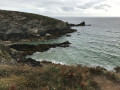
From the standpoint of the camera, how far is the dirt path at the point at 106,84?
8.28 meters

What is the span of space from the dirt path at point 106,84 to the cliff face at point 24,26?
152ft

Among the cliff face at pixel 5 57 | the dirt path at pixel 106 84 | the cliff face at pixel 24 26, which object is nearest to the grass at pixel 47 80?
the dirt path at pixel 106 84

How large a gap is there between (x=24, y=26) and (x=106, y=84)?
172 feet

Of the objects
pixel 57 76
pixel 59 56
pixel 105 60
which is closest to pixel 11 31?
pixel 59 56

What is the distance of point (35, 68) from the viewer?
9.98m

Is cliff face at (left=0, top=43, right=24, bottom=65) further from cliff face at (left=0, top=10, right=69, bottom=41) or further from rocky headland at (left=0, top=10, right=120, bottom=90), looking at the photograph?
cliff face at (left=0, top=10, right=69, bottom=41)

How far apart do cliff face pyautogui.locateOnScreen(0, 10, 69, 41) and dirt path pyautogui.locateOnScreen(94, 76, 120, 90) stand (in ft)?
152

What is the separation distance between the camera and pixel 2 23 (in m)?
54.8

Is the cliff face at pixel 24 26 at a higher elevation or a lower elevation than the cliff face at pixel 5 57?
higher

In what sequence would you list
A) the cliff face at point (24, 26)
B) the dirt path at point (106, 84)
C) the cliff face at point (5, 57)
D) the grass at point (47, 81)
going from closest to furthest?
the grass at point (47, 81) → the dirt path at point (106, 84) → the cliff face at point (5, 57) → the cliff face at point (24, 26)

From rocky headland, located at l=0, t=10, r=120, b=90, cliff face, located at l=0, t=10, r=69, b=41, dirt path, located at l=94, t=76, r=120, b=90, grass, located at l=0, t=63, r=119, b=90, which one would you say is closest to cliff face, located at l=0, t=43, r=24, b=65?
rocky headland, located at l=0, t=10, r=120, b=90

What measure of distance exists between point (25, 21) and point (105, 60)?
4474cm

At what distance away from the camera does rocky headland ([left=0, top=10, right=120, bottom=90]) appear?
6.04 metres

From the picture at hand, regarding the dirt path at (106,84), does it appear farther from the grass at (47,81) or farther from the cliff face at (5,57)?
the cliff face at (5,57)
